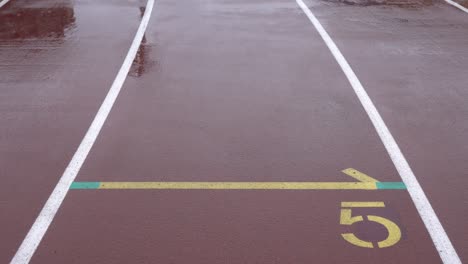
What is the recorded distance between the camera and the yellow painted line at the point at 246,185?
583cm

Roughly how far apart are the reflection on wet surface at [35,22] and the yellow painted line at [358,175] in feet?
24.5

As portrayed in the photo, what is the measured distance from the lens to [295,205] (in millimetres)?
5512

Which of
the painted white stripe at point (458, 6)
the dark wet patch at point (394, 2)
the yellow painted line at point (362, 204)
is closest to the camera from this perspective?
the yellow painted line at point (362, 204)

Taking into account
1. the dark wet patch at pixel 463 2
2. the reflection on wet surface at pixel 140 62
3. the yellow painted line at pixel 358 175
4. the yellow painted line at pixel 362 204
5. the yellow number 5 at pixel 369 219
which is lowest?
the yellow number 5 at pixel 369 219

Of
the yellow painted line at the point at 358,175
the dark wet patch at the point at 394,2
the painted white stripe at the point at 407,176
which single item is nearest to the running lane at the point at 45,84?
the yellow painted line at the point at 358,175

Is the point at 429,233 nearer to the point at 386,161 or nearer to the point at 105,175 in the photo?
the point at 386,161

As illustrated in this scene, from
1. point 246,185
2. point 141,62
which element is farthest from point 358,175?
point 141,62

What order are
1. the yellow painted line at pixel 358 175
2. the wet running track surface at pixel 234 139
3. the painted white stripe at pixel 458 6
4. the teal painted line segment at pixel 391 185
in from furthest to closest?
the painted white stripe at pixel 458 6 < the yellow painted line at pixel 358 175 < the teal painted line segment at pixel 391 185 < the wet running track surface at pixel 234 139

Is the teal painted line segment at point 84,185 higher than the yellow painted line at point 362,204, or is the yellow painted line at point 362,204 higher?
the yellow painted line at point 362,204

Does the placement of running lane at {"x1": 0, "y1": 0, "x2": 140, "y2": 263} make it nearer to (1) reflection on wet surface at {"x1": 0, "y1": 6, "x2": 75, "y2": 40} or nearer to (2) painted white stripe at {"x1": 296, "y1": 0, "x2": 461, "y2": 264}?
(1) reflection on wet surface at {"x1": 0, "y1": 6, "x2": 75, "y2": 40}

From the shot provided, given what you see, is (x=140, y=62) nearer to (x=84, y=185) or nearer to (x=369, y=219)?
(x=84, y=185)

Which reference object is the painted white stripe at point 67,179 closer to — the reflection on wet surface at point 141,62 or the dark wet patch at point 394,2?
the reflection on wet surface at point 141,62

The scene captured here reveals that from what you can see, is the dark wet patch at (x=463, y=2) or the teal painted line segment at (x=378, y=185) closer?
the teal painted line segment at (x=378, y=185)

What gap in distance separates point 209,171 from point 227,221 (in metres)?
1.05
